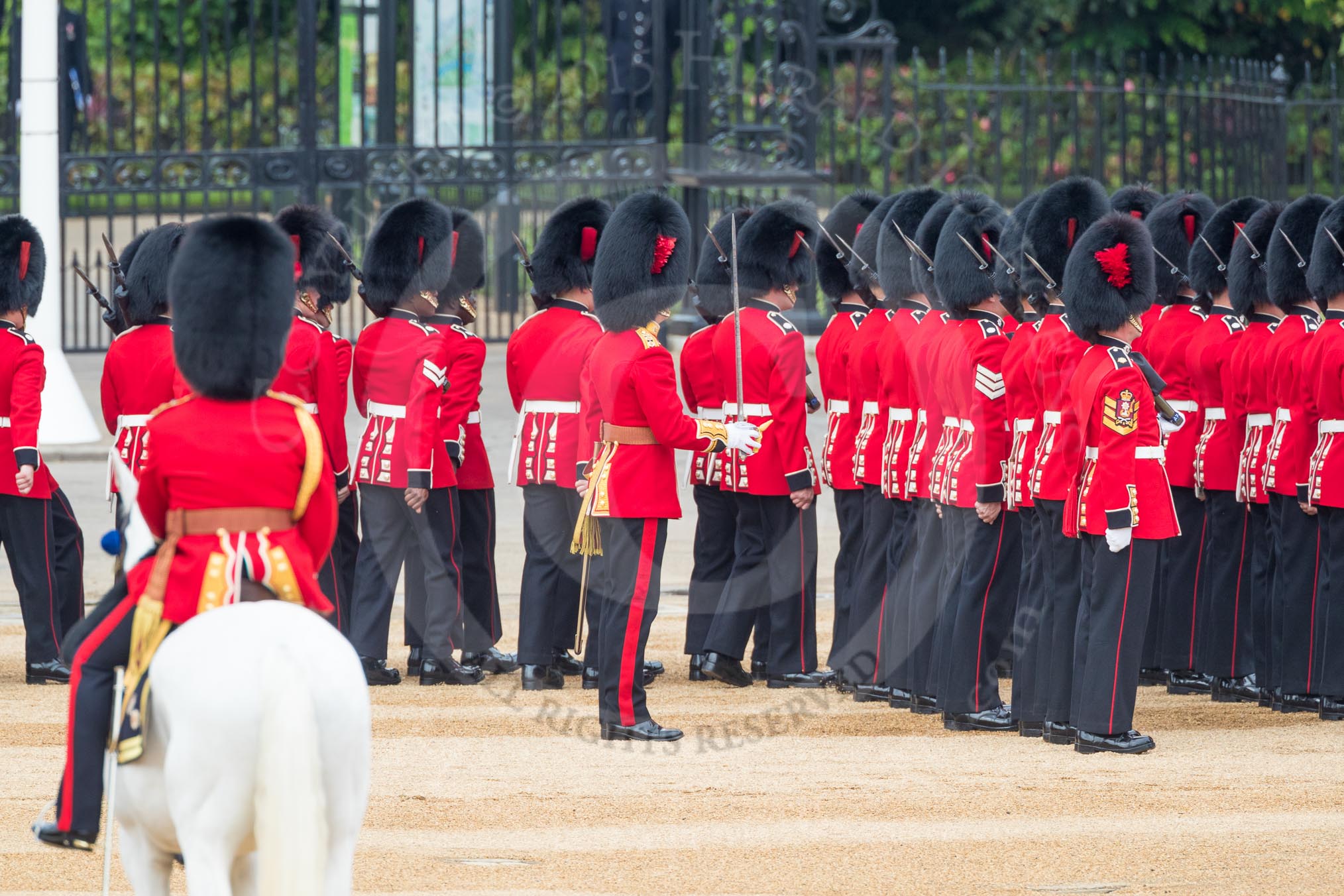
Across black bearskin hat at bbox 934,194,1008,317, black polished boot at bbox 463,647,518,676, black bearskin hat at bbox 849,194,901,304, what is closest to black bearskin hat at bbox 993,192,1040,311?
black bearskin hat at bbox 934,194,1008,317

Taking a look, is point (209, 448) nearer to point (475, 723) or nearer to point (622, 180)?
point (475, 723)

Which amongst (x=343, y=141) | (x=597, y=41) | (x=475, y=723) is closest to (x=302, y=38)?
(x=343, y=141)

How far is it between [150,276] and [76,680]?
116 inches

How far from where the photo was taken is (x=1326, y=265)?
236 inches

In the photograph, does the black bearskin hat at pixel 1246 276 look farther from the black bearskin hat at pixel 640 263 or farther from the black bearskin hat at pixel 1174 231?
the black bearskin hat at pixel 640 263

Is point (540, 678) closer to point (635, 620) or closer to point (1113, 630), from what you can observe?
point (635, 620)

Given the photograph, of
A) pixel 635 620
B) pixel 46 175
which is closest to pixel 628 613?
pixel 635 620

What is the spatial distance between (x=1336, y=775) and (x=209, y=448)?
3.15 meters

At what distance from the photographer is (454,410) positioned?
21.2 ft

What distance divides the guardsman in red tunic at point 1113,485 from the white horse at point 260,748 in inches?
102

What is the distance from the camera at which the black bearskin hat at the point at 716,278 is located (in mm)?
6703

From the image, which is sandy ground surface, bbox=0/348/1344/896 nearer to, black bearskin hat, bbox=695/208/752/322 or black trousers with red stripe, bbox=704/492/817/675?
black trousers with red stripe, bbox=704/492/817/675

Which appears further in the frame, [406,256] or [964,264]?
[406,256]

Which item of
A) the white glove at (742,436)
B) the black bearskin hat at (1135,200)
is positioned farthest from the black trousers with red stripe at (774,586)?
the black bearskin hat at (1135,200)
